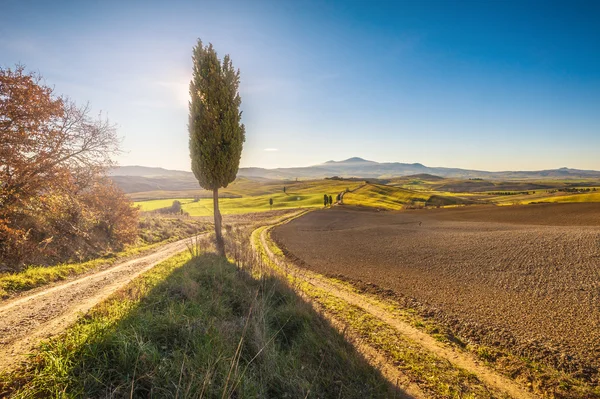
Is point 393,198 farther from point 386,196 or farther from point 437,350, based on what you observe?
point 437,350

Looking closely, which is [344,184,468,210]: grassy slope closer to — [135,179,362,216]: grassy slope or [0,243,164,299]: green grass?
[135,179,362,216]: grassy slope

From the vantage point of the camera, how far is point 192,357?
4.99 metres

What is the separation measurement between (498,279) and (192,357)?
11.4 meters

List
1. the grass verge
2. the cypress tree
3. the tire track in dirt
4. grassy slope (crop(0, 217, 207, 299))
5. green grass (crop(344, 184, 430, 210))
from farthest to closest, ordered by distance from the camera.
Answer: green grass (crop(344, 184, 430, 210))
the cypress tree
grassy slope (crop(0, 217, 207, 299))
the tire track in dirt
the grass verge

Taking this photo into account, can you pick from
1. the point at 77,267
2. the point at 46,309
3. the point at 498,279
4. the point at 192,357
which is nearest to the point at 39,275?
the point at 77,267

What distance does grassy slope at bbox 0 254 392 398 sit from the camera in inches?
157

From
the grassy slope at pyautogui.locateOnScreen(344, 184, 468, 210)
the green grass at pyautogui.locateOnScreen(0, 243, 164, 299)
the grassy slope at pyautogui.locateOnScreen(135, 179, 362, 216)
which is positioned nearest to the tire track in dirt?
the green grass at pyautogui.locateOnScreen(0, 243, 164, 299)

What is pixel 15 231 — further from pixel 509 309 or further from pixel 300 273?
pixel 509 309

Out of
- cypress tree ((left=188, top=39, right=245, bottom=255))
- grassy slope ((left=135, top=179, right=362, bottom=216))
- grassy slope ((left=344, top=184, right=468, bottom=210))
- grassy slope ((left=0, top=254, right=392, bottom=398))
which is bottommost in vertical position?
grassy slope ((left=135, top=179, right=362, bottom=216))

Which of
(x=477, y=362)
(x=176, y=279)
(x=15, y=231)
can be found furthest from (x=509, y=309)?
(x=15, y=231)

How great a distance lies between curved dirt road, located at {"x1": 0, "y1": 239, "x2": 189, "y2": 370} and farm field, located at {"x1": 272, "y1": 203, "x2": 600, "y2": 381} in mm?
9625

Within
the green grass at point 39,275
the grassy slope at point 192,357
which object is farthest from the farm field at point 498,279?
the green grass at point 39,275

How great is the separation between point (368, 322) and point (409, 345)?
1.53m

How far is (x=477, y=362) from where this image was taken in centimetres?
629
